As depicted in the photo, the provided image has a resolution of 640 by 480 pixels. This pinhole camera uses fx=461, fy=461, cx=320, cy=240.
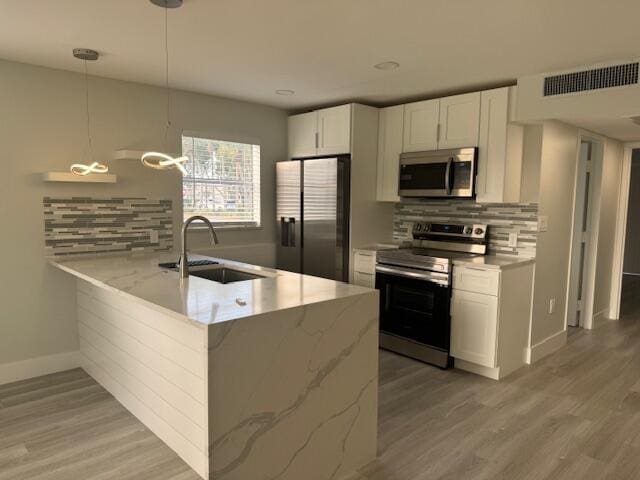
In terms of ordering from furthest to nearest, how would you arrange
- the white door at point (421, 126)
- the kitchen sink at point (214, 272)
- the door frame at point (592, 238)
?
the door frame at point (592, 238) → the white door at point (421, 126) → the kitchen sink at point (214, 272)

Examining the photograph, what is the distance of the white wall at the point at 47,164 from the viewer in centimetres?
332

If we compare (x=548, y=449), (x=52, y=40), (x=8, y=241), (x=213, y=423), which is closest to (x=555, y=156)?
(x=548, y=449)

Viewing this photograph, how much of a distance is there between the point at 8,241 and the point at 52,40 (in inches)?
58.0

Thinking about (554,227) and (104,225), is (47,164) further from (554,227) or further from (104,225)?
(554,227)

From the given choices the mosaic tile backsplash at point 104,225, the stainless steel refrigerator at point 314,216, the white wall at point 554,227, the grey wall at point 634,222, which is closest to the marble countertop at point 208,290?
the mosaic tile backsplash at point 104,225

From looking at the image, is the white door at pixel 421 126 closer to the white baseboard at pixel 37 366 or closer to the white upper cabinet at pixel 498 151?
the white upper cabinet at pixel 498 151

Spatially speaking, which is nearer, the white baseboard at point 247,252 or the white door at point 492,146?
the white door at point 492,146

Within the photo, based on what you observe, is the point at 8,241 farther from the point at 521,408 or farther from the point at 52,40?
the point at 521,408

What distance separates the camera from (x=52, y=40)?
2.81 m

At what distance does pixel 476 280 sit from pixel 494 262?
21 centimetres

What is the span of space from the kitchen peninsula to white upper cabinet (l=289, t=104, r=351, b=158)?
1.95m

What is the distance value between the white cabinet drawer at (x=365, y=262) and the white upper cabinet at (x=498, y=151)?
3.47ft

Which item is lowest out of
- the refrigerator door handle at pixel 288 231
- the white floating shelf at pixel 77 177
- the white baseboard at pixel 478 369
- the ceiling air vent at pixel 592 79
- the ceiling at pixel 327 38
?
the white baseboard at pixel 478 369

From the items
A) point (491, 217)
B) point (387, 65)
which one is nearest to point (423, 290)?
point (491, 217)
